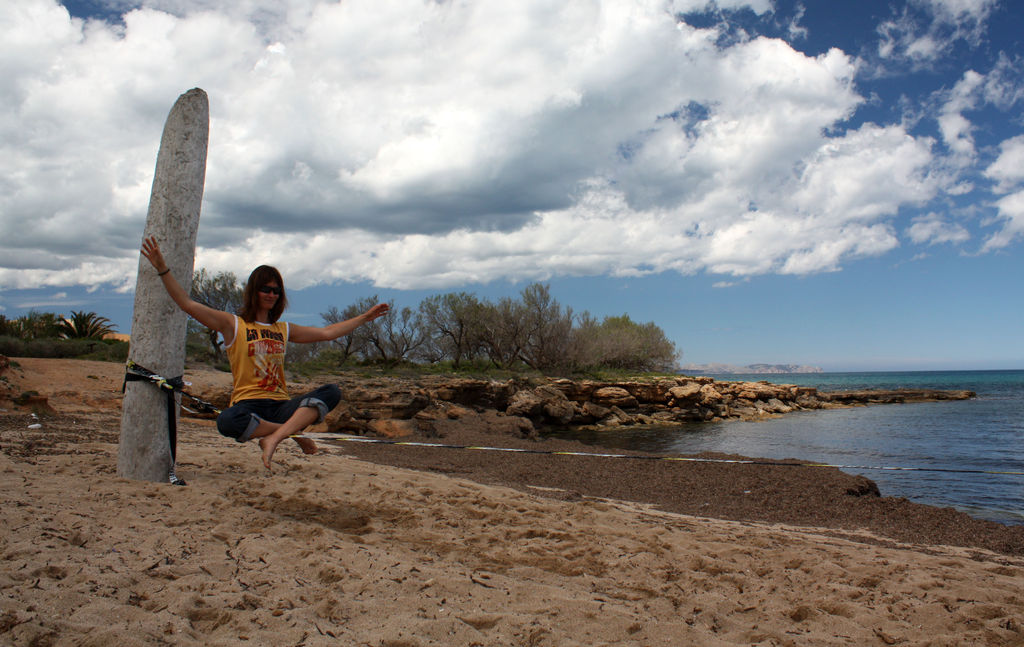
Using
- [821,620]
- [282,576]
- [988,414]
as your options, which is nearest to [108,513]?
[282,576]

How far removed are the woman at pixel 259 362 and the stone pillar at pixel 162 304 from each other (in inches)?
25.5

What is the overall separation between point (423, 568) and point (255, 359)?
182cm

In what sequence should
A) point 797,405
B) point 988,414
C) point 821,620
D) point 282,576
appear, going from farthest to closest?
1. point 797,405
2. point 988,414
3. point 821,620
4. point 282,576

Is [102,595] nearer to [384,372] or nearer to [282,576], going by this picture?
[282,576]

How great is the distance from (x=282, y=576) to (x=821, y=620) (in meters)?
3.00

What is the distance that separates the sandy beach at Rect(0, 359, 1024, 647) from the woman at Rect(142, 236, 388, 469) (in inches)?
25.1

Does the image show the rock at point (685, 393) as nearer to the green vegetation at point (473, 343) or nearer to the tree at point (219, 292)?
the green vegetation at point (473, 343)

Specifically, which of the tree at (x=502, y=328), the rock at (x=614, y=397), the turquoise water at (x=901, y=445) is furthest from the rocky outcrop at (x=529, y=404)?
the tree at (x=502, y=328)

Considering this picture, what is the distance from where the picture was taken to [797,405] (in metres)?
37.2

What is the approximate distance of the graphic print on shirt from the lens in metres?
3.98

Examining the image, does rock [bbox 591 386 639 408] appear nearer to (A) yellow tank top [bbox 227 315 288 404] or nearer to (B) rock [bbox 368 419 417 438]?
(B) rock [bbox 368 419 417 438]

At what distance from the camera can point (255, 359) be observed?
3986mm

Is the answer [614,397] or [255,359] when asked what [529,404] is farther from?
[255,359]

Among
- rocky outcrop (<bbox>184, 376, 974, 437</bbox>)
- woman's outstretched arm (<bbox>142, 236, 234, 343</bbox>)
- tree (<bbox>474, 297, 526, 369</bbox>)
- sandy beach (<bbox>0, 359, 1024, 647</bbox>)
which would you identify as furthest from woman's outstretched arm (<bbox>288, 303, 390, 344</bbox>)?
tree (<bbox>474, 297, 526, 369</bbox>)
